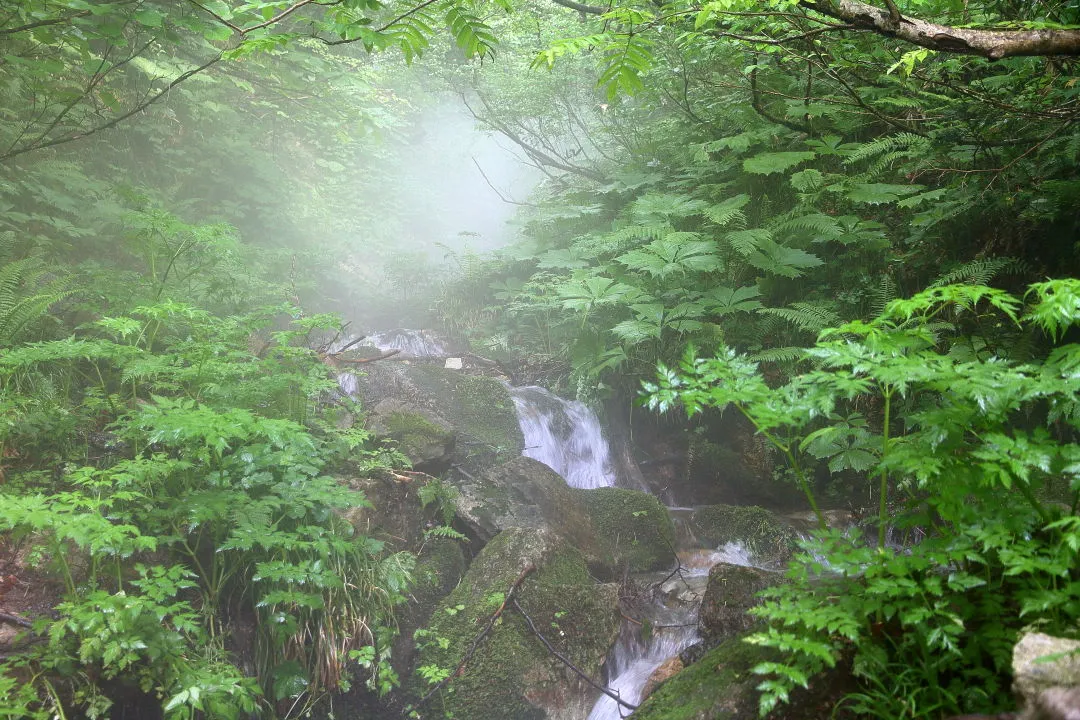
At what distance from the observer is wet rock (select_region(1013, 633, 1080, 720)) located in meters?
1.40

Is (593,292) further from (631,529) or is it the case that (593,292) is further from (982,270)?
(982,270)

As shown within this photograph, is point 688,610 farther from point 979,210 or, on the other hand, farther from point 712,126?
point 712,126

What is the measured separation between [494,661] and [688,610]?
1703mm

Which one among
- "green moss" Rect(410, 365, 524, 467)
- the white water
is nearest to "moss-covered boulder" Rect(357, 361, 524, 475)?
"green moss" Rect(410, 365, 524, 467)

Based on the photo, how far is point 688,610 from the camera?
16.1 feet

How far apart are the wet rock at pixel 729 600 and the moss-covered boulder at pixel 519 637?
0.95m

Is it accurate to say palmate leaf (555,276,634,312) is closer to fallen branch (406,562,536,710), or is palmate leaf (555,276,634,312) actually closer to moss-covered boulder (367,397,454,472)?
moss-covered boulder (367,397,454,472)

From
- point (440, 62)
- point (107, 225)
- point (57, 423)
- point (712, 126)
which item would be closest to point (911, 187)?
point (712, 126)

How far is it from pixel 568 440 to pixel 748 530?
2.40m

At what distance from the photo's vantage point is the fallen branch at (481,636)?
157 inches

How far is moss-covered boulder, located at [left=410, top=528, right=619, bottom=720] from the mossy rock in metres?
1.63

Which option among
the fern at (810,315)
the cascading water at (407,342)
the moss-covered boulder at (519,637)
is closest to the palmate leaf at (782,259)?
the fern at (810,315)

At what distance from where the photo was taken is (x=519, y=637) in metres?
4.27

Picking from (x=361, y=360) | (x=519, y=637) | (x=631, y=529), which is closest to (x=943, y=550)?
(x=519, y=637)
